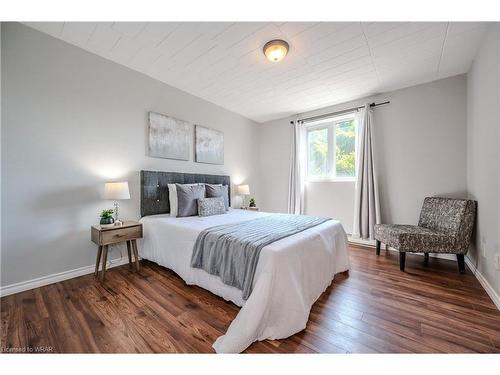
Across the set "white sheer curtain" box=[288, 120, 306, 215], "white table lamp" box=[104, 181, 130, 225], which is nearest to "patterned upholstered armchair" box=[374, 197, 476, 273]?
"white sheer curtain" box=[288, 120, 306, 215]

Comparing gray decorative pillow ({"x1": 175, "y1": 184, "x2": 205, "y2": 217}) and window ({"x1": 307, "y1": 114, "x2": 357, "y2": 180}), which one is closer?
gray decorative pillow ({"x1": 175, "y1": 184, "x2": 205, "y2": 217})

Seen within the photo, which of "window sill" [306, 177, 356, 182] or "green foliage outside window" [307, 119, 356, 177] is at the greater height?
"green foliage outside window" [307, 119, 356, 177]

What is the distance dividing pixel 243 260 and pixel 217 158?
8.41 feet

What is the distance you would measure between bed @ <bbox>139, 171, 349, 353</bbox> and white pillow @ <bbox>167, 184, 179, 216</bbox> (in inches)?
8.3

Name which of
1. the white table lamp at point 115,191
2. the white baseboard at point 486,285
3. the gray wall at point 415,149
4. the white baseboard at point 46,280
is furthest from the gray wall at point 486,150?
the white baseboard at point 46,280

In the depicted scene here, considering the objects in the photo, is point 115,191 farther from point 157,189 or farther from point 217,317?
point 217,317

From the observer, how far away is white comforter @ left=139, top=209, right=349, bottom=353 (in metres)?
1.30

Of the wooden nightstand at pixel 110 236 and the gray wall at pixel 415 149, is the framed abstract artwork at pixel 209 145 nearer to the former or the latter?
the wooden nightstand at pixel 110 236

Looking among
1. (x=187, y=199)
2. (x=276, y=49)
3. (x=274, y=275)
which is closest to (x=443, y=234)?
(x=274, y=275)

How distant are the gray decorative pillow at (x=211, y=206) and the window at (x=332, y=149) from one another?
81.4 inches

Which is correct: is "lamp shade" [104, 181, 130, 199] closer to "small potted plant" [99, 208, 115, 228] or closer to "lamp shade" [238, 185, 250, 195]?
"small potted plant" [99, 208, 115, 228]

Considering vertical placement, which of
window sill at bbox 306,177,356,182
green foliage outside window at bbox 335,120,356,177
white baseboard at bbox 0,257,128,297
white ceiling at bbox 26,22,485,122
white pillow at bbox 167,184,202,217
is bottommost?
white baseboard at bbox 0,257,128,297

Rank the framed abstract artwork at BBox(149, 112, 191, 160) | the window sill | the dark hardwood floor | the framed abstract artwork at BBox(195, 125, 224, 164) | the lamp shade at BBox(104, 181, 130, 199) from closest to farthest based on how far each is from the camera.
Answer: the dark hardwood floor < the lamp shade at BBox(104, 181, 130, 199) < the framed abstract artwork at BBox(149, 112, 191, 160) < the framed abstract artwork at BBox(195, 125, 224, 164) < the window sill
